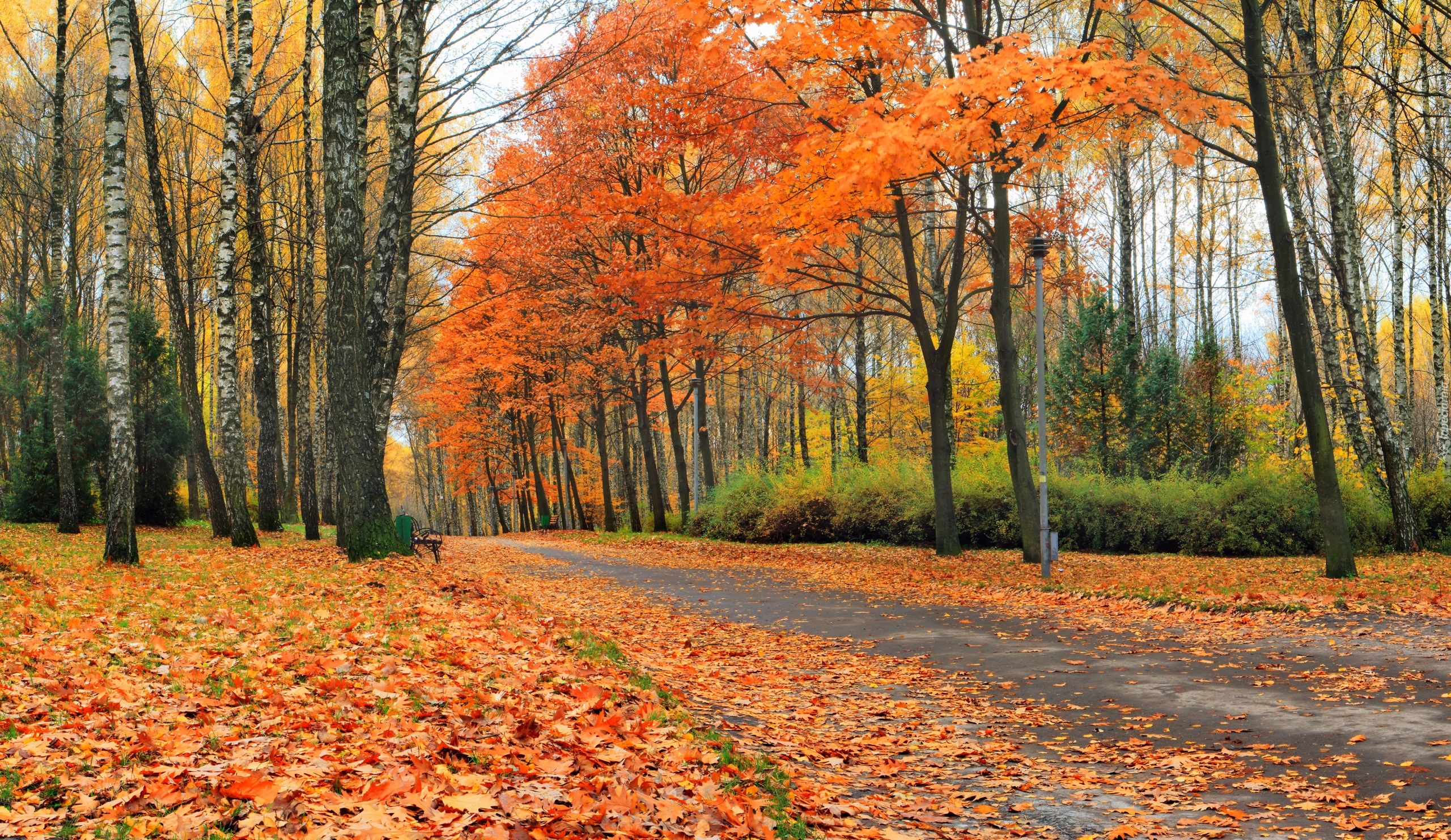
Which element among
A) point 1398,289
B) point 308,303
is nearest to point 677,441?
point 308,303

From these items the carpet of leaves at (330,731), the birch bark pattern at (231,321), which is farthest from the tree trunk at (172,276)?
the carpet of leaves at (330,731)

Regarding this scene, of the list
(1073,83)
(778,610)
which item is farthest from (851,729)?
(1073,83)

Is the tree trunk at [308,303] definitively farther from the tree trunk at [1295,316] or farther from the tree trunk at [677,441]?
the tree trunk at [1295,316]

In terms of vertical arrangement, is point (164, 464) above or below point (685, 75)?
below

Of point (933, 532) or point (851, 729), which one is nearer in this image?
point (851, 729)

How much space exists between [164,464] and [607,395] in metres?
11.1

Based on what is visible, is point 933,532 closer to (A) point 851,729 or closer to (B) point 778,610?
(B) point 778,610

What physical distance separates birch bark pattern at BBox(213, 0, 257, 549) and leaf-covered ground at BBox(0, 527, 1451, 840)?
615 centimetres

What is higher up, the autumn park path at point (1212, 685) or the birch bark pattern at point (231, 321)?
the birch bark pattern at point (231, 321)

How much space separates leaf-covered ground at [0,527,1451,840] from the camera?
10.4ft

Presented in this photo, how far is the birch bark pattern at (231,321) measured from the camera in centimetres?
1480

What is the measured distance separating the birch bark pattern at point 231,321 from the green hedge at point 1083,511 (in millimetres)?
11327

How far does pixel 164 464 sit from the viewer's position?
1975 centimetres

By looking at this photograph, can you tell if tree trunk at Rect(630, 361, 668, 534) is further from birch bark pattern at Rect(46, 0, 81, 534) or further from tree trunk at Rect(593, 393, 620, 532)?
birch bark pattern at Rect(46, 0, 81, 534)
